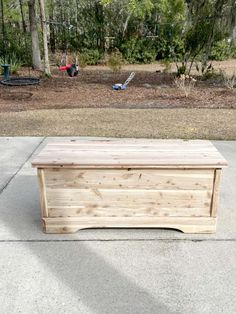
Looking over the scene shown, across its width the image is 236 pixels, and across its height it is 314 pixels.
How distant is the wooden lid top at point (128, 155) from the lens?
268 centimetres

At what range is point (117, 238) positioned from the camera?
9.37 ft

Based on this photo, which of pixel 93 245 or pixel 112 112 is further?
pixel 112 112

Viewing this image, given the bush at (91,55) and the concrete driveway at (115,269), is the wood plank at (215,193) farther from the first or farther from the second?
the bush at (91,55)

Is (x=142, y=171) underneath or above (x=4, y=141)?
above

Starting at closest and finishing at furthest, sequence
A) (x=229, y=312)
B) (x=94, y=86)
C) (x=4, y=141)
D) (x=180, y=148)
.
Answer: (x=229, y=312) → (x=180, y=148) → (x=4, y=141) → (x=94, y=86)

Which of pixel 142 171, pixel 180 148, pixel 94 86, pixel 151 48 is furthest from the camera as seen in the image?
pixel 151 48

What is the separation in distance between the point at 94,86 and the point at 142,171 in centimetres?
854

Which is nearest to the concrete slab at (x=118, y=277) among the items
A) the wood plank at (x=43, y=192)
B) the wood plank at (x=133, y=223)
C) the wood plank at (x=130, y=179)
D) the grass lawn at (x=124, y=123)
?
the wood plank at (x=133, y=223)

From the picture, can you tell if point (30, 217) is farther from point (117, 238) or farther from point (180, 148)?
point (180, 148)

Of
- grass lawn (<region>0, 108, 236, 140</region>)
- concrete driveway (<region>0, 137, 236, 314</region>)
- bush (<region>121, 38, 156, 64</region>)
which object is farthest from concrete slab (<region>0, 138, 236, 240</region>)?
bush (<region>121, 38, 156, 64</region>)

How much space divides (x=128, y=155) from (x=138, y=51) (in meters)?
17.9

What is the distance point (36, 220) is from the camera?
3152 mm

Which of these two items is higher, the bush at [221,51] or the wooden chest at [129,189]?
the wooden chest at [129,189]

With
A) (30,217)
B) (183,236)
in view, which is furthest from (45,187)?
(183,236)
